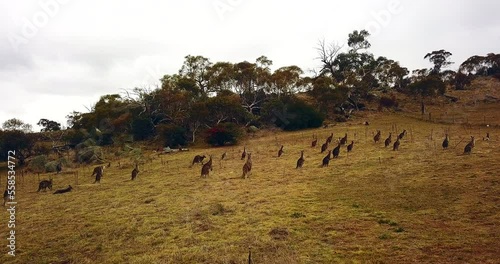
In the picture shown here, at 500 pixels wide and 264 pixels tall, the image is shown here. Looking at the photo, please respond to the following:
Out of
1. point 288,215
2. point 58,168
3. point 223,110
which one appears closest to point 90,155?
point 58,168

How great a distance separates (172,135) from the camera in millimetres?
46438

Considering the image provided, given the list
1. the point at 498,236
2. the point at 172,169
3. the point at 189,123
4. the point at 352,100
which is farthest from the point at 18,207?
the point at 352,100

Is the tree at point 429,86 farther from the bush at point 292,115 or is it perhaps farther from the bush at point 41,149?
the bush at point 41,149

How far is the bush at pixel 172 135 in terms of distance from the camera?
46.2 meters

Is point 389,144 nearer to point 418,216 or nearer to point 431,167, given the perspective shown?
point 431,167

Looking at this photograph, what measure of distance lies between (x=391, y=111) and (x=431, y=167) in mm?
41021

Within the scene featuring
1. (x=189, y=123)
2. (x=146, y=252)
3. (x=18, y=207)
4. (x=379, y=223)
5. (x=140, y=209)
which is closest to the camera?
(x=146, y=252)

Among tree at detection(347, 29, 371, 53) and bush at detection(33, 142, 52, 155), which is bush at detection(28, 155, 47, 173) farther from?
tree at detection(347, 29, 371, 53)

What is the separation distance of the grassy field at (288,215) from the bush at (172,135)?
2005 centimetres

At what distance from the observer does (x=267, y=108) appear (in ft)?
179

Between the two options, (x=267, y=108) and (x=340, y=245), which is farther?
(x=267, y=108)

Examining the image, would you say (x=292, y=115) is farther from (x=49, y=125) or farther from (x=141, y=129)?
(x=49, y=125)

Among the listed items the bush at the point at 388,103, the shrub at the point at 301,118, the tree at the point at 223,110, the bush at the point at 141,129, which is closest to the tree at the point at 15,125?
the bush at the point at 141,129

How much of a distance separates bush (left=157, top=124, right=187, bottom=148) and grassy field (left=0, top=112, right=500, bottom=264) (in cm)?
2005
